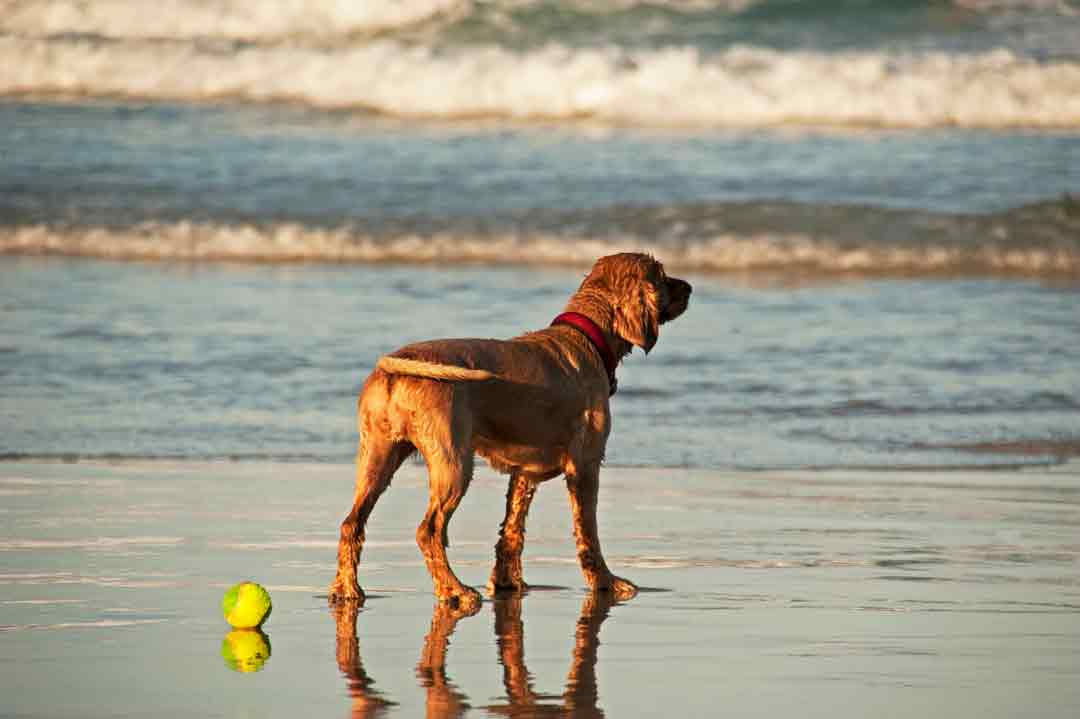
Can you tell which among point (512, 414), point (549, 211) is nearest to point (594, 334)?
point (512, 414)

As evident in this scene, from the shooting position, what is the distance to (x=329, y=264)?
17.1 m

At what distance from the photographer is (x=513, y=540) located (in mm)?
6695

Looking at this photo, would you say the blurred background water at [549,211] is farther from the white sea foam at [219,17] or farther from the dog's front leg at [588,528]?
the dog's front leg at [588,528]

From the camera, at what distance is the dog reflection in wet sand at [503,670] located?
4848 millimetres

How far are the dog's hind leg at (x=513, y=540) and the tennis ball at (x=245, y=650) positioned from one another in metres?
1.08

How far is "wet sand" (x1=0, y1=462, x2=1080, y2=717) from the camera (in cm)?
502

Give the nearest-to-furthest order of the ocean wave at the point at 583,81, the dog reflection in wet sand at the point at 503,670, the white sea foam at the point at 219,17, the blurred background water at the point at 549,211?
the dog reflection in wet sand at the point at 503,670
the blurred background water at the point at 549,211
the ocean wave at the point at 583,81
the white sea foam at the point at 219,17

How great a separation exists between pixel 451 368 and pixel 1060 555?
8.26ft

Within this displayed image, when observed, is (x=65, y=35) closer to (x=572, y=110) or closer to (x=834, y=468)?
(x=572, y=110)

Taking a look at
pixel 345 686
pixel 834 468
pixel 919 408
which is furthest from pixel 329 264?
pixel 345 686

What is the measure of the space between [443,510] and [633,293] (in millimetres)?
1154

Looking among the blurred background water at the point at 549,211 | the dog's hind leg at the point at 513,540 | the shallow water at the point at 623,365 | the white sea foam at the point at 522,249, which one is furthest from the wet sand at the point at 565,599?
the white sea foam at the point at 522,249

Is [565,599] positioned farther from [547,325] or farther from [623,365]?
[547,325]

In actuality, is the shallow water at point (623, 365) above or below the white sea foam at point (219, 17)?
below
